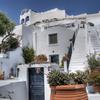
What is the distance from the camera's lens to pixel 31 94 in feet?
32.3

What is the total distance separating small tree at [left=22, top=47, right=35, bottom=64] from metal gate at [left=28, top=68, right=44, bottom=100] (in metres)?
12.0

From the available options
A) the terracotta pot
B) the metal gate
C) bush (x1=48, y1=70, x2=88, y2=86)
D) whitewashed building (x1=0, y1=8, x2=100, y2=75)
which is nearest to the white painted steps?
whitewashed building (x1=0, y1=8, x2=100, y2=75)

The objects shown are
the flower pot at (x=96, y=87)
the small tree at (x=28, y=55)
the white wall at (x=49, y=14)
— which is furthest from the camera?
the white wall at (x=49, y=14)

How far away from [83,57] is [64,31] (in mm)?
3651

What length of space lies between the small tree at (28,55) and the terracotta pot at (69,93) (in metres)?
16.5

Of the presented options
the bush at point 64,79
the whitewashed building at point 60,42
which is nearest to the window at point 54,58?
the whitewashed building at point 60,42

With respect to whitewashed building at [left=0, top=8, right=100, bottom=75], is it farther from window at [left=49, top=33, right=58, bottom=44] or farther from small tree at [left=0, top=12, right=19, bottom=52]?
small tree at [left=0, top=12, right=19, bottom=52]

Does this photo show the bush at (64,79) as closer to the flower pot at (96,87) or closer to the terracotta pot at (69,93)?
the terracotta pot at (69,93)

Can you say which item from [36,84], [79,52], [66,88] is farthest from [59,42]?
[66,88]

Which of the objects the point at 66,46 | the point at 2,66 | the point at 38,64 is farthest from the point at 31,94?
the point at 66,46

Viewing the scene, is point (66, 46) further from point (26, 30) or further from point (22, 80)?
point (22, 80)

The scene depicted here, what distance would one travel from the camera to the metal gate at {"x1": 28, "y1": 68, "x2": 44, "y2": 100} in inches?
379

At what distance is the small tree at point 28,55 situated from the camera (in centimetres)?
2191

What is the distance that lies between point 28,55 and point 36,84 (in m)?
12.2
